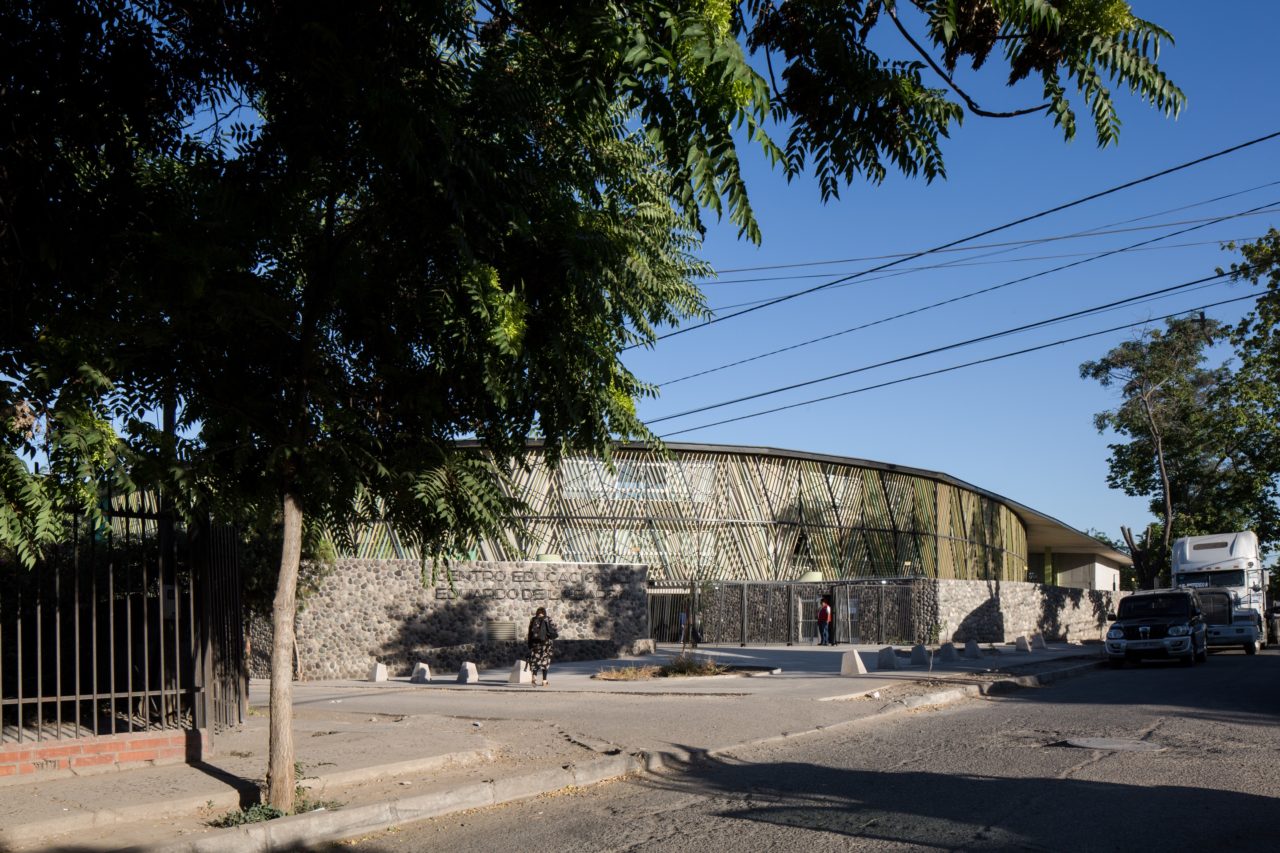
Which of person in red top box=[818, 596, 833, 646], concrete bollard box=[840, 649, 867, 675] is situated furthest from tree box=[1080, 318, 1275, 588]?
concrete bollard box=[840, 649, 867, 675]

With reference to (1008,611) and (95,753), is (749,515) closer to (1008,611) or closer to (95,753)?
(1008,611)

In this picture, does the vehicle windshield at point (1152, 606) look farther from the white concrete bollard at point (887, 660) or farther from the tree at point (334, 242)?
the tree at point (334, 242)

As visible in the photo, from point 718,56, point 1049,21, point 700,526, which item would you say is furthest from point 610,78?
point 700,526

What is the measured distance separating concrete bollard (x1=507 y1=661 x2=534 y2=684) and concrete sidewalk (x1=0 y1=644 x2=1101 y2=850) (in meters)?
0.56

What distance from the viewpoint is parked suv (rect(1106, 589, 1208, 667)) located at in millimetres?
25188

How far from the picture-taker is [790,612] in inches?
1532

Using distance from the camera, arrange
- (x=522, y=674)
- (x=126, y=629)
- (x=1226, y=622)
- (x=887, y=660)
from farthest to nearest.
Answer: (x=1226, y=622) → (x=887, y=660) → (x=522, y=674) → (x=126, y=629)

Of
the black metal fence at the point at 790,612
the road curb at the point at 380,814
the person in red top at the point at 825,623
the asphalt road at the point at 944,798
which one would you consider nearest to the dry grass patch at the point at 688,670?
the asphalt road at the point at 944,798

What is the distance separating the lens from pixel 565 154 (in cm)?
934

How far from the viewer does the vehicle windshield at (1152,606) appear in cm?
2630

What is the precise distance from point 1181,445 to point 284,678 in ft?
181

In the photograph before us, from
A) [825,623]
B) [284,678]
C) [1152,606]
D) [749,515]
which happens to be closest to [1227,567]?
[1152,606]

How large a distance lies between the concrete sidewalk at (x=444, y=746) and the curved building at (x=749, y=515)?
15.7 meters

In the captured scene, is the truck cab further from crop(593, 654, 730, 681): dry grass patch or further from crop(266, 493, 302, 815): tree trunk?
crop(266, 493, 302, 815): tree trunk
